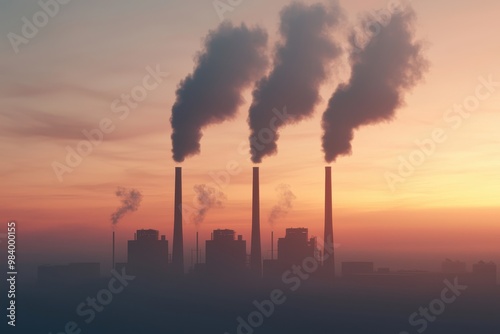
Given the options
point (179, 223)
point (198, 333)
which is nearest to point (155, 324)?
point (198, 333)

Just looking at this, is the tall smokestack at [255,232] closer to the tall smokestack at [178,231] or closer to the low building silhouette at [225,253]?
the low building silhouette at [225,253]

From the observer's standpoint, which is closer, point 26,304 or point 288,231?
point 26,304

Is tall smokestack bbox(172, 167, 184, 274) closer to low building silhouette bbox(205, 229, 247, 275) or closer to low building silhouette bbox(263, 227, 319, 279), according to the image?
low building silhouette bbox(205, 229, 247, 275)

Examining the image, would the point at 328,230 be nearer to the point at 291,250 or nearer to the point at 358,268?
the point at 291,250

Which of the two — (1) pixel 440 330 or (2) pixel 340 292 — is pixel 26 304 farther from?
(1) pixel 440 330

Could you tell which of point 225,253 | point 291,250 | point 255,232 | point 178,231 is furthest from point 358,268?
point 178,231

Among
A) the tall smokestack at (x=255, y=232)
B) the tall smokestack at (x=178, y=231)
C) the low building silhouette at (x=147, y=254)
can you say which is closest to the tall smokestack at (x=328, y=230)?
the tall smokestack at (x=255, y=232)
